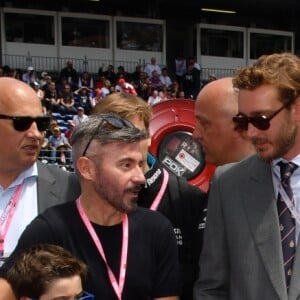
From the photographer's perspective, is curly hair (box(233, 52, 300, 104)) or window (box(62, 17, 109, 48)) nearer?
curly hair (box(233, 52, 300, 104))

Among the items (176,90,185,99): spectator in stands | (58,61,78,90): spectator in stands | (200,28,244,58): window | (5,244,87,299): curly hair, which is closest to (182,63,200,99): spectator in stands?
(176,90,185,99): spectator in stands

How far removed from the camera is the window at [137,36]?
30469 millimetres

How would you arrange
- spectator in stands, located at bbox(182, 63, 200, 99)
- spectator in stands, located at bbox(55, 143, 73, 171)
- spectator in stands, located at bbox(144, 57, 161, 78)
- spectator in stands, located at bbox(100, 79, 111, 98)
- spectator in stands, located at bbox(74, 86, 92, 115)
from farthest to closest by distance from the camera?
spectator in stands, located at bbox(144, 57, 161, 78), spectator in stands, located at bbox(182, 63, 200, 99), spectator in stands, located at bbox(100, 79, 111, 98), spectator in stands, located at bbox(74, 86, 92, 115), spectator in stands, located at bbox(55, 143, 73, 171)

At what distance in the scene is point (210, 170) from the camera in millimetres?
4406

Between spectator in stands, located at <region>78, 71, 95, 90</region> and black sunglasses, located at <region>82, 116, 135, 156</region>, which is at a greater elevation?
black sunglasses, located at <region>82, 116, 135, 156</region>

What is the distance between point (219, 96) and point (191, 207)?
56cm

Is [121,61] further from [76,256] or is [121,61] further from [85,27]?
[76,256]

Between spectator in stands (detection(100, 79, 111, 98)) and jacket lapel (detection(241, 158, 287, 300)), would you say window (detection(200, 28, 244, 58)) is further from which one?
jacket lapel (detection(241, 158, 287, 300))

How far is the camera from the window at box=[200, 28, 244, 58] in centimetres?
3284

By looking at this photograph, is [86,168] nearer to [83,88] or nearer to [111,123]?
[111,123]

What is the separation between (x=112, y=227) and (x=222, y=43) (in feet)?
104

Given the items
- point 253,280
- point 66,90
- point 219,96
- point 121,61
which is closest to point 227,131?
point 219,96

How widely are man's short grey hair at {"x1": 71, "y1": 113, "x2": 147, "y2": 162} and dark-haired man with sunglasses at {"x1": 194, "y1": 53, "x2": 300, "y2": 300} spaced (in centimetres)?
43

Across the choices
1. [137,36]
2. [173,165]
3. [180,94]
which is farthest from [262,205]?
[137,36]
